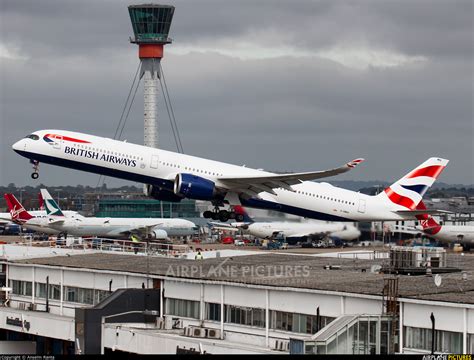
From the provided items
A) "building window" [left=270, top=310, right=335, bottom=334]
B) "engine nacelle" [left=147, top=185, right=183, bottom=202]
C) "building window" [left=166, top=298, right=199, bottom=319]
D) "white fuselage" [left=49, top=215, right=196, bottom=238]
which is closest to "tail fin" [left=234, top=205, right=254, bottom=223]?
"building window" [left=166, top=298, right=199, bottom=319]

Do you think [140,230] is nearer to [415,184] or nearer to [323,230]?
[415,184]

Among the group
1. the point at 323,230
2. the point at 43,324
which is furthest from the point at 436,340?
the point at 43,324

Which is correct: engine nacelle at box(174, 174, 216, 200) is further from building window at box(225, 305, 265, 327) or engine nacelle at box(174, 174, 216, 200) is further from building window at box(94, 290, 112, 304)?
building window at box(225, 305, 265, 327)

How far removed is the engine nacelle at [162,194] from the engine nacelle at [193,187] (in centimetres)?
412

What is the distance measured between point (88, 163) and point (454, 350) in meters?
41.3

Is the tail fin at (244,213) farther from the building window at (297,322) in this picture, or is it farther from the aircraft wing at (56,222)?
the aircraft wing at (56,222)

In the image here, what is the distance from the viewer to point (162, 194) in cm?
8788

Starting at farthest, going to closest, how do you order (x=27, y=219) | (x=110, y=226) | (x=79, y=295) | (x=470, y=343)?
(x=110, y=226) < (x=27, y=219) < (x=79, y=295) < (x=470, y=343)

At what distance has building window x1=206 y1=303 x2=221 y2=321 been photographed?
61.1 meters

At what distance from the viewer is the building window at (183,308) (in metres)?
62.9

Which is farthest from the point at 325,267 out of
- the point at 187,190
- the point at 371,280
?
the point at 187,190

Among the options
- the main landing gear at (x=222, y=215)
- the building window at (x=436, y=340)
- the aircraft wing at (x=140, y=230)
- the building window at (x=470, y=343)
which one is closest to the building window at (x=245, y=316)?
the building window at (x=436, y=340)

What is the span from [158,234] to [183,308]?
97.1 m

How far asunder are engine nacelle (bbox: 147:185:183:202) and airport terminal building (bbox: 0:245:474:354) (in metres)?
8.98
